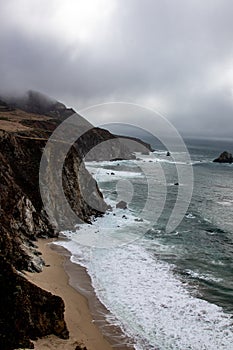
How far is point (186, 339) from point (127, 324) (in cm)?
342

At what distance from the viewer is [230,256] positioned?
35219mm

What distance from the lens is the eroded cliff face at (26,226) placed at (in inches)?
691

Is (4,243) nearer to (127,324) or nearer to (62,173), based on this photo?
(127,324)

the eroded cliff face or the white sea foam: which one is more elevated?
the eroded cliff face

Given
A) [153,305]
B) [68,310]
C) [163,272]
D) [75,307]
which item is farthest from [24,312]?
[163,272]

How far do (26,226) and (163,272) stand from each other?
13136 mm

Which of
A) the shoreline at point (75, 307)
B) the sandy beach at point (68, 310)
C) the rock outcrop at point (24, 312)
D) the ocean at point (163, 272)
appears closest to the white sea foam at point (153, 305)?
the ocean at point (163, 272)

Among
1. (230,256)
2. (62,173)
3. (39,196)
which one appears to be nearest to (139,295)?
(230,256)

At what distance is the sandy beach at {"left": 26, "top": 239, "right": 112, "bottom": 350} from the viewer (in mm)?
18047

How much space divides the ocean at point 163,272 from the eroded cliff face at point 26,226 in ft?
10.6

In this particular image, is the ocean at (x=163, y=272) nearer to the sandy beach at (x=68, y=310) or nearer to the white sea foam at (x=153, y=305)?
the white sea foam at (x=153, y=305)

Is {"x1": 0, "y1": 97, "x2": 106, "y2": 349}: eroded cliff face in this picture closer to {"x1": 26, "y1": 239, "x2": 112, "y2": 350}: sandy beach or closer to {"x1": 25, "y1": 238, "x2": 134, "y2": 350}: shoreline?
{"x1": 26, "y1": 239, "x2": 112, "y2": 350}: sandy beach

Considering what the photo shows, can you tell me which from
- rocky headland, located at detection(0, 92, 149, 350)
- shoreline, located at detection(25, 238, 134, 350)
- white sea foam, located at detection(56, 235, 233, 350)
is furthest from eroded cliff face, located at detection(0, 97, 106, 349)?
white sea foam, located at detection(56, 235, 233, 350)

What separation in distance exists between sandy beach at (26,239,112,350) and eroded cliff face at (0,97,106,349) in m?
0.63
